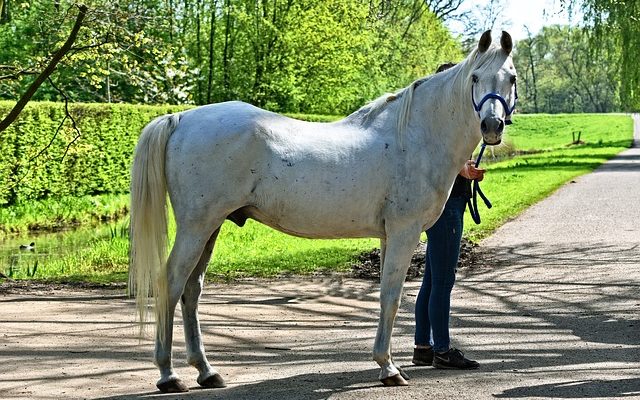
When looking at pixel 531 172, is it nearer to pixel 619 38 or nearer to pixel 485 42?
pixel 619 38

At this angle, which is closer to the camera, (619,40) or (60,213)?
(60,213)

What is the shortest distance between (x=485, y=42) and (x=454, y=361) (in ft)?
7.36

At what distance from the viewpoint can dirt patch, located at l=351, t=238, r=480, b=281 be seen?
1191 centimetres

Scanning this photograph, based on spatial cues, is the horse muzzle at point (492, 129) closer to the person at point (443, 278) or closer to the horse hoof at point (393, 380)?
the person at point (443, 278)

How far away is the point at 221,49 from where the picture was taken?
41.4 meters

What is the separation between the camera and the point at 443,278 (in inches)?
267

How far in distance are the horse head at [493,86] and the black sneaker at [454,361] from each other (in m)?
1.66

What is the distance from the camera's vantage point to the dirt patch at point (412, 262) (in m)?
11.9

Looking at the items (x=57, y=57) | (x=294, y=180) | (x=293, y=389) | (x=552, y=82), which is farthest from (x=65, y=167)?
(x=552, y=82)

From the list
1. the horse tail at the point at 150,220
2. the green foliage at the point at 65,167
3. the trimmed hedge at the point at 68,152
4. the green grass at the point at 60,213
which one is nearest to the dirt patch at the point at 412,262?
the horse tail at the point at 150,220

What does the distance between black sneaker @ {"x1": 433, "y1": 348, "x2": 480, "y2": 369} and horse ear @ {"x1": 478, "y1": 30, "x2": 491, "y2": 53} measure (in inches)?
84.1

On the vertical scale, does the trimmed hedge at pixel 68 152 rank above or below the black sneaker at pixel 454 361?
above

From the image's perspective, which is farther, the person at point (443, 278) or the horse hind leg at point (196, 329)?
the person at point (443, 278)

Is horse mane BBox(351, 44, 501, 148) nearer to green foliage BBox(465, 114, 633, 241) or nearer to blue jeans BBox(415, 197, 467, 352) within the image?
blue jeans BBox(415, 197, 467, 352)
